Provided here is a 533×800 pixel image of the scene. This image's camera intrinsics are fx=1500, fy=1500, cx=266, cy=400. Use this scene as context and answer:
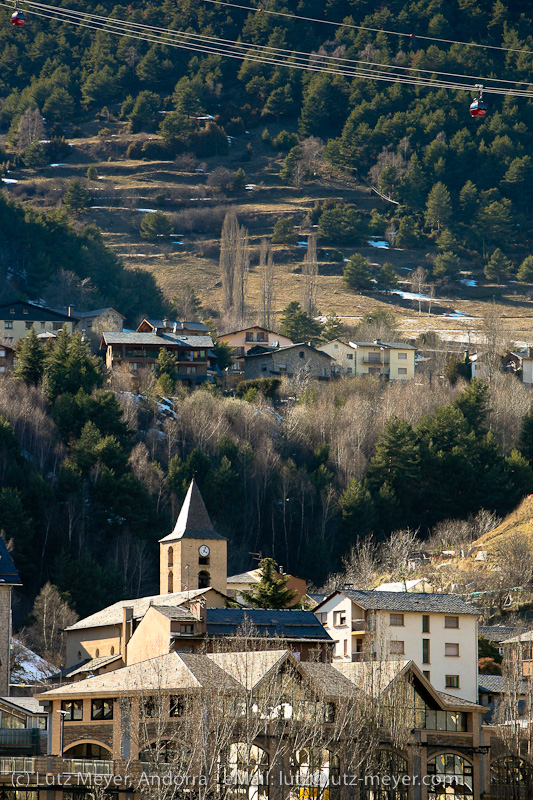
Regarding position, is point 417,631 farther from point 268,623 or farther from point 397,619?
point 268,623

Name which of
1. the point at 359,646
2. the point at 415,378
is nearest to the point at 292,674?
the point at 359,646

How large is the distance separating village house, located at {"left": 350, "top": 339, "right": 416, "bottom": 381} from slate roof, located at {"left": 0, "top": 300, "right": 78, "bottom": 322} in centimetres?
2217

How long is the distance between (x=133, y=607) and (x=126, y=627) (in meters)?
2.62

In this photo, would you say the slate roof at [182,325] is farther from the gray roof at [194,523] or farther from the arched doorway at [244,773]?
the arched doorway at [244,773]

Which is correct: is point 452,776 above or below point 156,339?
below

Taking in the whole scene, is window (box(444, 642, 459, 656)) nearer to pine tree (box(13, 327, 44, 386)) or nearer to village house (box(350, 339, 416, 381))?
pine tree (box(13, 327, 44, 386))

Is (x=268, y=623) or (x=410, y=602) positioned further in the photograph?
(x=410, y=602)

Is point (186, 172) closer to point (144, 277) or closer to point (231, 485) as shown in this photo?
point (144, 277)

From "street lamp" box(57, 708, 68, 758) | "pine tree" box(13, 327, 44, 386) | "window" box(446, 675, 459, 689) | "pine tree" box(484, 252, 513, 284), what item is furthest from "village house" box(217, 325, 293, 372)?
"street lamp" box(57, 708, 68, 758)

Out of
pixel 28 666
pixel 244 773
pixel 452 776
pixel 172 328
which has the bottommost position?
pixel 452 776

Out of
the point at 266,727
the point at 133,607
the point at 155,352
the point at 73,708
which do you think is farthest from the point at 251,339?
the point at 266,727

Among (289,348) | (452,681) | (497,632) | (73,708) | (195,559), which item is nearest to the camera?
(73,708)

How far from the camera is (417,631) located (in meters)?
66.5

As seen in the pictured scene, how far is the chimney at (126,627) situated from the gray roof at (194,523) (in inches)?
198
